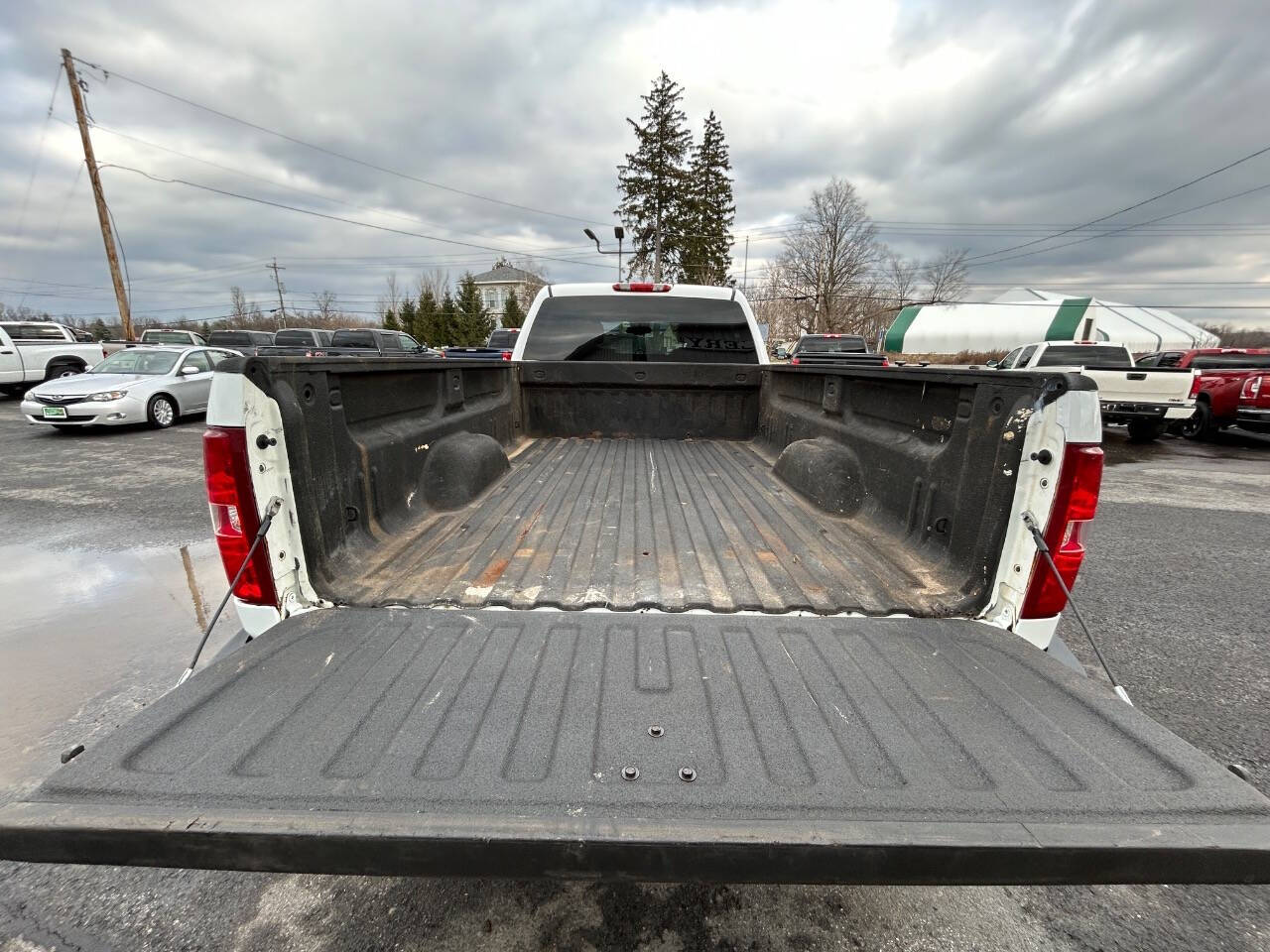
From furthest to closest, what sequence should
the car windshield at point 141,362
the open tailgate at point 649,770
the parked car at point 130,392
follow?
the car windshield at point 141,362, the parked car at point 130,392, the open tailgate at point 649,770

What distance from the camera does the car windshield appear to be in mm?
11445

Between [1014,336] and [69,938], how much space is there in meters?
69.5

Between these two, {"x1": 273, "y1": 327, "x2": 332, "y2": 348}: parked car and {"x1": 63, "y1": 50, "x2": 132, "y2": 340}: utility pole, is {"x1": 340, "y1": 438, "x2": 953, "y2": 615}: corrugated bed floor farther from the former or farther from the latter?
{"x1": 63, "y1": 50, "x2": 132, "y2": 340}: utility pole

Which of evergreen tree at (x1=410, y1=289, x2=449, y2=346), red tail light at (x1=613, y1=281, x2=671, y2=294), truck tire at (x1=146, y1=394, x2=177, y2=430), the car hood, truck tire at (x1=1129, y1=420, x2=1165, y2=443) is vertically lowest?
truck tire at (x1=1129, y1=420, x2=1165, y2=443)

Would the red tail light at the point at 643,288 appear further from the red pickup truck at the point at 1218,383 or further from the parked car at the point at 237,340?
the parked car at the point at 237,340

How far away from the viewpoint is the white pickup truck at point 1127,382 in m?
10.7

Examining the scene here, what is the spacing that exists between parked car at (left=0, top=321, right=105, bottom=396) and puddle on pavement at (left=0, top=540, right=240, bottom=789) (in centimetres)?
1455

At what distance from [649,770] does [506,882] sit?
3.84 feet

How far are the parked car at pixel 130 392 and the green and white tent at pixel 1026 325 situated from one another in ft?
202

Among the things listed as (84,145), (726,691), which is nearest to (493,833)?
(726,691)

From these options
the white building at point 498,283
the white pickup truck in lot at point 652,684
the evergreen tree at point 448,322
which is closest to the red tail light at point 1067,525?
the white pickup truck in lot at point 652,684

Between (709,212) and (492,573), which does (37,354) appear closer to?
(492,573)

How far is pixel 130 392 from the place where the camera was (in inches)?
418

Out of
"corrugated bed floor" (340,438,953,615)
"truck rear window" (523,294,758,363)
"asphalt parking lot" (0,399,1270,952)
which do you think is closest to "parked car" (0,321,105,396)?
"asphalt parking lot" (0,399,1270,952)
